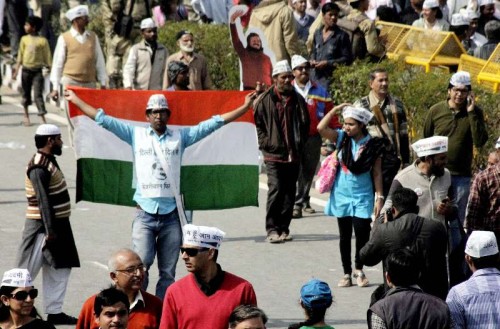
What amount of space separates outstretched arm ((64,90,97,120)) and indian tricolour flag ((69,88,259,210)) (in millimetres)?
439

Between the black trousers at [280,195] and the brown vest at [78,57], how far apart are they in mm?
5133

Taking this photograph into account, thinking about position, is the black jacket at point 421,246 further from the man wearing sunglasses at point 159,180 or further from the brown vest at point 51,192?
the brown vest at point 51,192

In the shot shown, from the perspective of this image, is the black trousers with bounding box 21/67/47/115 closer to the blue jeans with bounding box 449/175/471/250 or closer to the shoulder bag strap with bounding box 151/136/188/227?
the blue jeans with bounding box 449/175/471/250

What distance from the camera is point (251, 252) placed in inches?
624

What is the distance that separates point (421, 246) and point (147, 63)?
9627 millimetres

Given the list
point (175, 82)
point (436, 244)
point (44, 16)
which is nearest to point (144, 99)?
point (175, 82)

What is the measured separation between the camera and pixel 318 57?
20.0 meters

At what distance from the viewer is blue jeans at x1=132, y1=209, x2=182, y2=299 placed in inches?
488

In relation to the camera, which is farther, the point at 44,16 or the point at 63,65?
the point at 44,16

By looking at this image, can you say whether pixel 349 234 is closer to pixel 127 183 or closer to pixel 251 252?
pixel 251 252

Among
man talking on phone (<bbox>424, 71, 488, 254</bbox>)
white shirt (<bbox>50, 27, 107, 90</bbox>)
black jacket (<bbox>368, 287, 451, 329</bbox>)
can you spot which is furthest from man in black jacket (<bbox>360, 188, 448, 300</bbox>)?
white shirt (<bbox>50, 27, 107, 90</bbox>)

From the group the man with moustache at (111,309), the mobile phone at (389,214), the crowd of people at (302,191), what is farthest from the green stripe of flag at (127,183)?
the man with moustache at (111,309)

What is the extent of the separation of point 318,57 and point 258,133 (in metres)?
3.96

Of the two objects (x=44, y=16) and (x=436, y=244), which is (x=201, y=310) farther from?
(x=44, y=16)
